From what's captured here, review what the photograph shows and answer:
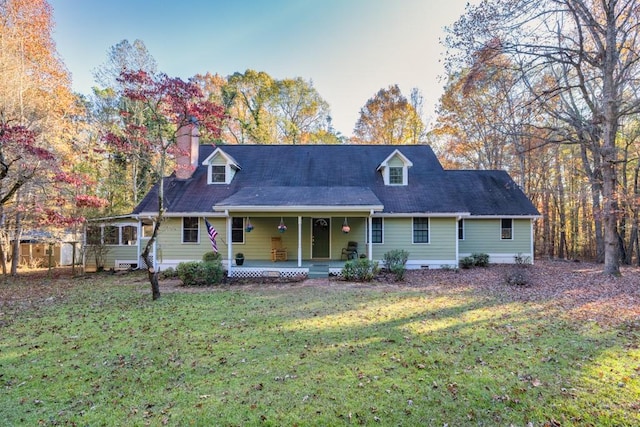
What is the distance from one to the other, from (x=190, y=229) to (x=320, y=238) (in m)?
6.11

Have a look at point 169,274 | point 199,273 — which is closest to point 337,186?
point 199,273

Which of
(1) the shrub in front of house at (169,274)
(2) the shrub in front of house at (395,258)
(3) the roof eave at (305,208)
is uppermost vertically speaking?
(3) the roof eave at (305,208)

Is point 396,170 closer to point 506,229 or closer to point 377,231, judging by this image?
point 377,231

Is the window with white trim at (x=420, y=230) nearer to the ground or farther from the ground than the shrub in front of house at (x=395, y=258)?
farther from the ground

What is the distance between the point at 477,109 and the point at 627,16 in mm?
12680

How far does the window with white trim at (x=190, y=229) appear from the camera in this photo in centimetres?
1469

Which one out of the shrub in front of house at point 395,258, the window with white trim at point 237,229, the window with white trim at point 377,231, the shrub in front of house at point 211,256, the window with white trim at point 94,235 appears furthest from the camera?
the window with white trim at point 94,235

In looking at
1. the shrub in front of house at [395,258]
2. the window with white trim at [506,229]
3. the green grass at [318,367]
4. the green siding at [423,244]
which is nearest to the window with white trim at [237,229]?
the green siding at [423,244]

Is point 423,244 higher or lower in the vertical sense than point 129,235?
lower

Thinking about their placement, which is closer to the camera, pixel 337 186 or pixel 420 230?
pixel 420 230

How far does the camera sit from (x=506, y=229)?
16.1m

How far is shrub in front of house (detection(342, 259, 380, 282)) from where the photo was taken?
1170 cm

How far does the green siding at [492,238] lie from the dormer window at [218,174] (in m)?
12.6

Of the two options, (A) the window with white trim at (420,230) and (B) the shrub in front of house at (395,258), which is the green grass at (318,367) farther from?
(A) the window with white trim at (420,230)
